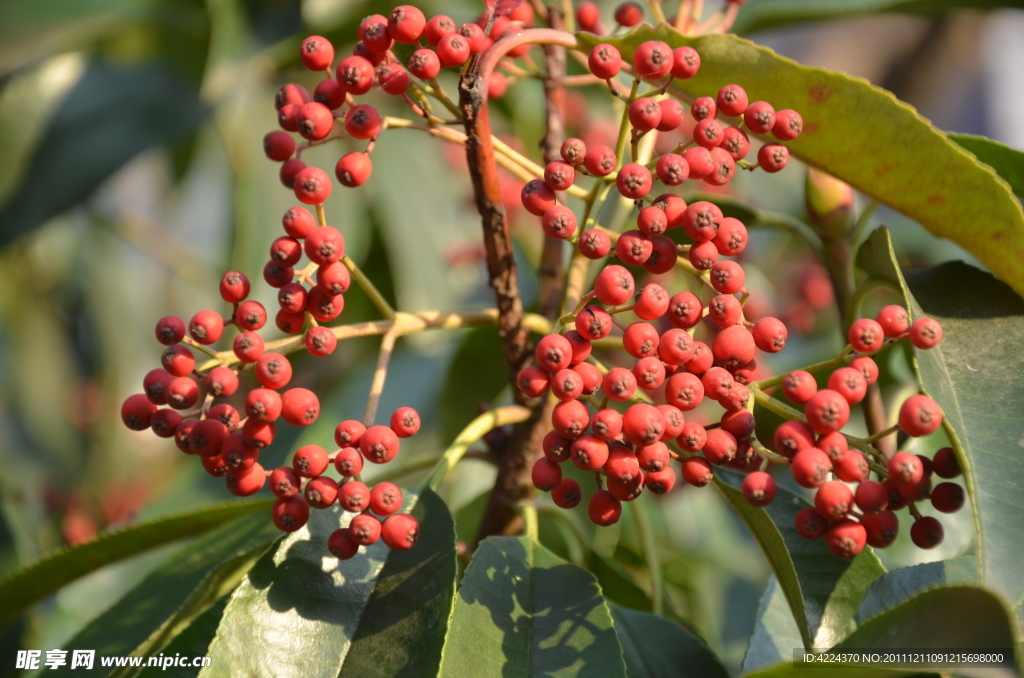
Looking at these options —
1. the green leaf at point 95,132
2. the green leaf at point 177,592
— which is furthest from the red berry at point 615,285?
the green leaf at point 95,132

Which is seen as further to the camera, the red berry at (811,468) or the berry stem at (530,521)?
the berry stem at (530,521)

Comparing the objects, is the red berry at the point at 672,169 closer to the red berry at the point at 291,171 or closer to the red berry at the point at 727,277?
the red berry at the point at 727,277

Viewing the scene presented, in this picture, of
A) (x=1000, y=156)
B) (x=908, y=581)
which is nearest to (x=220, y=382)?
(x=908, y=581)

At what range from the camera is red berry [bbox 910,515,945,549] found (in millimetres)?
927

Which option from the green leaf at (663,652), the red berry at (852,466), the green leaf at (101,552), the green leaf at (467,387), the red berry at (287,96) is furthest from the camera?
the green leaf at (467,387)

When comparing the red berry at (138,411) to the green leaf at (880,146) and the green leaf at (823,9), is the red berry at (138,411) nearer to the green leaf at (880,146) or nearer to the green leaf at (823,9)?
the green leaf at (880,146)

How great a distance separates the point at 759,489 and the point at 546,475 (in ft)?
0.79

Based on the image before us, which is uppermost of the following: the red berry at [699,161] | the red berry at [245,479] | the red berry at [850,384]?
the red berry at [699,161]

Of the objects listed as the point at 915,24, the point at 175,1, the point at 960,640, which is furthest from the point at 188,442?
the point at 915,24

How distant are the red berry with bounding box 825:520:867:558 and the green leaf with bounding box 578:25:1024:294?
16.1 inches

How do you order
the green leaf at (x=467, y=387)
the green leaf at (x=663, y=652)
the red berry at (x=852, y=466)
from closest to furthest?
the red berry at (x=852, y=466) < the green leaf at (x=663, y=652) < the green leaf at (x=467, y=387)

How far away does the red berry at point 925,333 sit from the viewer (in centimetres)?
94

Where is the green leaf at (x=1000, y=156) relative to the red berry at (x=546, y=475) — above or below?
above

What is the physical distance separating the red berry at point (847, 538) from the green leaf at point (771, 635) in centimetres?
27
